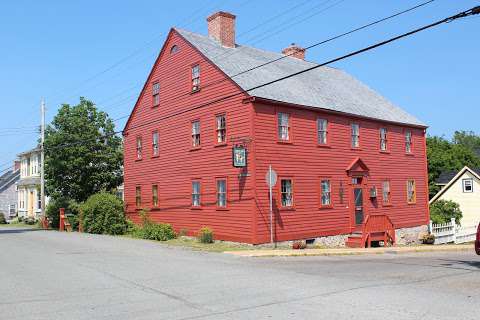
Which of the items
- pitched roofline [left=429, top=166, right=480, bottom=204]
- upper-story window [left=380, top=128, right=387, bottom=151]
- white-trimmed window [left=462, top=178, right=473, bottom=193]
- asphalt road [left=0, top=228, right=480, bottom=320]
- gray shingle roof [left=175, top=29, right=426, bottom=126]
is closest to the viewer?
asphalt road [left=0, top=228, right=480, bottom=320]

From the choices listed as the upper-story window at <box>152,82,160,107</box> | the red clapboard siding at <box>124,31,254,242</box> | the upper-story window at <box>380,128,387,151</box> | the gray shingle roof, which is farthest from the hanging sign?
the upper-story window at <box>380,128,387,151</box>

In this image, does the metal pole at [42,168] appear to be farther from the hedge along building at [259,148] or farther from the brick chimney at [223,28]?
the brick chimney at [223,28]

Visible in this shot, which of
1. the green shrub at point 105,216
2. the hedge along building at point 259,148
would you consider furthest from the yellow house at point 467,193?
the green shrub at point 105,216

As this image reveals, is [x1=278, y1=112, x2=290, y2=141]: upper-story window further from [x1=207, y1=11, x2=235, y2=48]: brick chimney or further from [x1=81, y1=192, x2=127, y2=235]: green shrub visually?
[x1=81, y1=192, x2=127, y2=235]: green shrub

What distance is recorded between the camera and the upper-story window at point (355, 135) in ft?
85.3

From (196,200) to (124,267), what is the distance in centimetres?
1087

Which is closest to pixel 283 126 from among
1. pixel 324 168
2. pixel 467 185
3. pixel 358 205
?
pixel 324 168

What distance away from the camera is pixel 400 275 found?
12156 mm

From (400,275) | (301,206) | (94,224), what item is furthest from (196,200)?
(400,275)

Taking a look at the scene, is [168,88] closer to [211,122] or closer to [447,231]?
[211,122]

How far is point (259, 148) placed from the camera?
21.0 meters

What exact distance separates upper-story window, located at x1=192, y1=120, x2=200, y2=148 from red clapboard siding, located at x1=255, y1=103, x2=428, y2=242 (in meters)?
4.41

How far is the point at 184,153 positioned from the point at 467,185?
26.4m

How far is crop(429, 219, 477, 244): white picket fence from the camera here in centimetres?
2996
